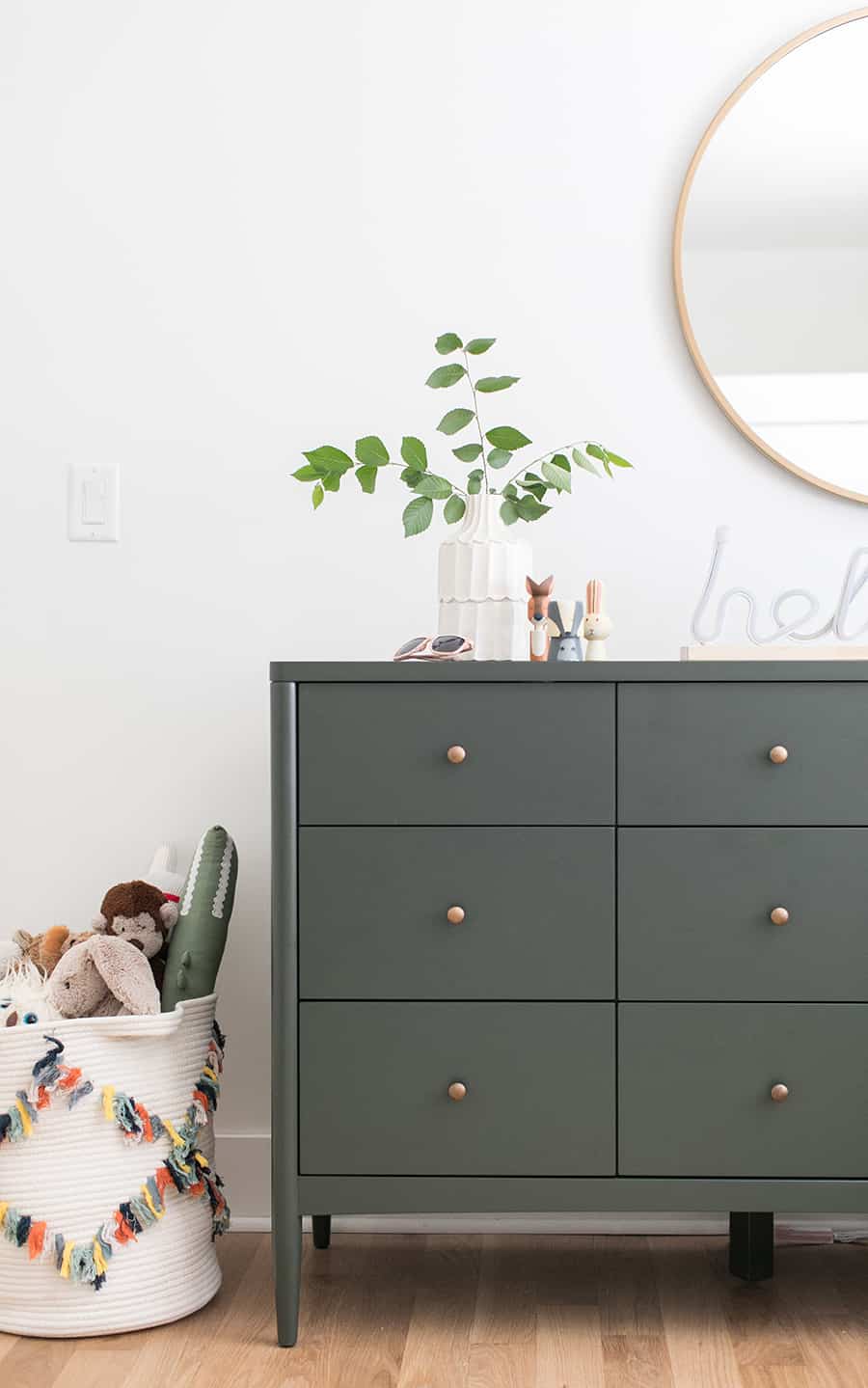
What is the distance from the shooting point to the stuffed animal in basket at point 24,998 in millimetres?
1741

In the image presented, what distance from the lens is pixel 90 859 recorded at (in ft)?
6.99

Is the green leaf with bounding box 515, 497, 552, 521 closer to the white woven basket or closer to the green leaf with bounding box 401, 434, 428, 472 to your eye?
the green leaf with bounding box 401, 434, 428, 472

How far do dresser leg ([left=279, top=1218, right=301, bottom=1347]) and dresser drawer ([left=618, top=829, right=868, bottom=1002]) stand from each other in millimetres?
505

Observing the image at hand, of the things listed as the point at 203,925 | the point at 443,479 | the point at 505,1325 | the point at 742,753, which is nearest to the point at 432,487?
the point at 443,479

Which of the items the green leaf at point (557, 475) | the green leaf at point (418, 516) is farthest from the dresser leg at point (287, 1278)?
the green leaf at point (557, 475)

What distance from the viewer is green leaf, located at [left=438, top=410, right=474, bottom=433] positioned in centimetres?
185

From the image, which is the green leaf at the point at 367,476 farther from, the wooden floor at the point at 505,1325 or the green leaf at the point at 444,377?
the wooden floor at the point at 505,1325

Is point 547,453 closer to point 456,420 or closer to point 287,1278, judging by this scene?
point 456,420

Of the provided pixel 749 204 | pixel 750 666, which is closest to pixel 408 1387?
pixel 750 666

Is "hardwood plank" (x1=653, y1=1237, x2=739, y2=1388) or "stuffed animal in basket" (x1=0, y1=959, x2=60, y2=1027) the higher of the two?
"stuffed animal in basket" (x1=0, y1=959, x2=60, y2=1027)

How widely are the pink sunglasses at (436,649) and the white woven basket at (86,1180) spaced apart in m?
0.55

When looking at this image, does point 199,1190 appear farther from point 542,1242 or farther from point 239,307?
point 239,307

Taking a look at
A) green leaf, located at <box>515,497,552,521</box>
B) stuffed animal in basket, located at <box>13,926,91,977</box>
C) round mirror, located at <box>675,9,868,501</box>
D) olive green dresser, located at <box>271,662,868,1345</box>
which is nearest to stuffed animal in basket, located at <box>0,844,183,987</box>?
stuffed animal in basket, located at <box>13,926,91,977</box>

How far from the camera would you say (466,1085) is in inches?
64.2
